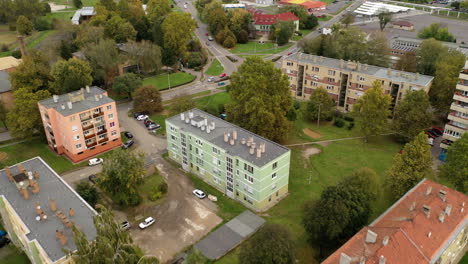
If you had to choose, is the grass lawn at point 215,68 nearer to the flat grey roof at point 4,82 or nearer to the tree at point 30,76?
the tree at point 30,76

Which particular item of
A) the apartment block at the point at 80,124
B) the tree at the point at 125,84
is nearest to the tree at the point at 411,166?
the apartment block at the point at 80,124

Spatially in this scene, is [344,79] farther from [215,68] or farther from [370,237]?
[370,237]

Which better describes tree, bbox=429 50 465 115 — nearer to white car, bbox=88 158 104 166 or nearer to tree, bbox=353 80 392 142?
tree, bbox=353 80 392 142

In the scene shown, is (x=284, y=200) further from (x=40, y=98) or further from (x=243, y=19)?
(x=243, y=19)

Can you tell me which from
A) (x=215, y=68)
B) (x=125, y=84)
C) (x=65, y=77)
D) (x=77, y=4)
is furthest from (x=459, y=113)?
(x=77, y=4)

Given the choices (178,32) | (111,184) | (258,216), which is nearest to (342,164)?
(258,216)

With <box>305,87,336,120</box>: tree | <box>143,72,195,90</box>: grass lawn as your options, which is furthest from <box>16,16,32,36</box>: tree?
<box>305,87,336,120</box>: tree
